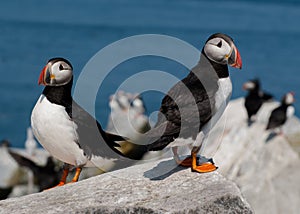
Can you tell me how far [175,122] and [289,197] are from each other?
225 inches

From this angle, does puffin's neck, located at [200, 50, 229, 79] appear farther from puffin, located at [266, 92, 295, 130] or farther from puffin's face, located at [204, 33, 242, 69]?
puffin, located at [266, 92, 295, 130]

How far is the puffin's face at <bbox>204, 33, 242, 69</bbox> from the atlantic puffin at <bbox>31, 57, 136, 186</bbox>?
1352 mm

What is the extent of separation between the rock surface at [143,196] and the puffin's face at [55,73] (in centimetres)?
98

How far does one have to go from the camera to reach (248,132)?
1344 cm

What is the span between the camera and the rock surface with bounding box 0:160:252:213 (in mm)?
5547

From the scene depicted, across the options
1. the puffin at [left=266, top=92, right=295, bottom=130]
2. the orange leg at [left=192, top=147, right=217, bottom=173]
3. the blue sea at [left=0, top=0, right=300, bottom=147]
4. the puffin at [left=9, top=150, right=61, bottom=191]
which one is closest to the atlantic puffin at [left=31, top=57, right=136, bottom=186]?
the orange leg at [left=192, top=147, right=217, bottom=173]

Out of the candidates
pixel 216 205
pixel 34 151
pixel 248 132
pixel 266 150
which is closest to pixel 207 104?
pixel 216 205

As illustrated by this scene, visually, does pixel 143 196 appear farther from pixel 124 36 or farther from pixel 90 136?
pixel 124 36

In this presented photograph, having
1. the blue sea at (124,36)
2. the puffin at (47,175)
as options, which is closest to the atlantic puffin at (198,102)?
the puffin at (47,175)

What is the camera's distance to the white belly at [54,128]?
6.19 meters

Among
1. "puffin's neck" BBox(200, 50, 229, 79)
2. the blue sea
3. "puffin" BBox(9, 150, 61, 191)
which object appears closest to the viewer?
"puffin's neck" BBox(200, 50, 229, 79)

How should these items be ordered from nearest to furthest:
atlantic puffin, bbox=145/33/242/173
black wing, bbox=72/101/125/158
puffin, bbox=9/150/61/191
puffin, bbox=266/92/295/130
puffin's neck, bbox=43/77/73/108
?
atlantic puffin, bbox=145/33/242/173 → puffin's neck, bbox=43/77/73/108 → black wing, bbox=72/101/125/158 → puffin, bbox=9/150/61/191 → puffin, bbox=266/92/295/130

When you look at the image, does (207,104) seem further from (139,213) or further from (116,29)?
(116,29)

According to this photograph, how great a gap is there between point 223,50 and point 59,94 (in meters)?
1.61
